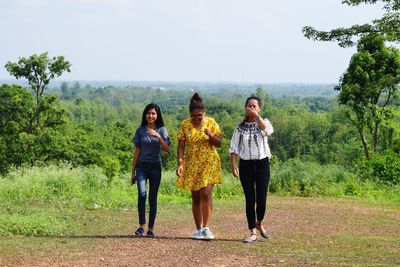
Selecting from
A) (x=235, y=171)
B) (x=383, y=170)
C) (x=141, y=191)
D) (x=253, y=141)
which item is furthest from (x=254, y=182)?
(x=383, y=170)

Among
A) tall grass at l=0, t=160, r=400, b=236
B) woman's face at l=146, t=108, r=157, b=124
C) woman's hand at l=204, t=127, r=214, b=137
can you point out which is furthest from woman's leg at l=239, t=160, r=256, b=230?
tall grass at l=0, t=160, r=400, b=236

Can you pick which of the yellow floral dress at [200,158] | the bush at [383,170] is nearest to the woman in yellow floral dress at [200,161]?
the yellow floral dress at [200,158]

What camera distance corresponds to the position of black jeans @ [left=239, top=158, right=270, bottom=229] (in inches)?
306

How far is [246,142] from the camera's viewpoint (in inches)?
305

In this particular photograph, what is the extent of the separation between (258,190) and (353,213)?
15.9 feet

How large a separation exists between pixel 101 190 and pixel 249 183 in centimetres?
750

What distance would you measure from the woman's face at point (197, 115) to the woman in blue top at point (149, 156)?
0.52 m

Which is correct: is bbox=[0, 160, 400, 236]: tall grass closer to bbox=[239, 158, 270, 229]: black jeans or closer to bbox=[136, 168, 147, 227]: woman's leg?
bbox=[136, 168, 147, 227]: woman's leg

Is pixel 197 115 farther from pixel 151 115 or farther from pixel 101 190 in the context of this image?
pixel 101 190

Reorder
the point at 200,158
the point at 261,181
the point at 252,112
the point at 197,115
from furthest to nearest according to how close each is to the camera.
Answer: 1. the point at 200,158
2. the point at 197,115
3. the point at 261,181
4. the point at 252,112

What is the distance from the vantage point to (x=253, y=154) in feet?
25.3

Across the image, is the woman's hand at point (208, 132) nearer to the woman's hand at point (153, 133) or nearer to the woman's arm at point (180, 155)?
the woman's arm at point (180, 155)

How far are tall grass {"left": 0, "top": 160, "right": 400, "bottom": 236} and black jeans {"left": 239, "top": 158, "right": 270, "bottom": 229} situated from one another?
8.81ft

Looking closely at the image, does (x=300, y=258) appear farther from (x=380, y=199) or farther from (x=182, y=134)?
(x=380, y=199)
